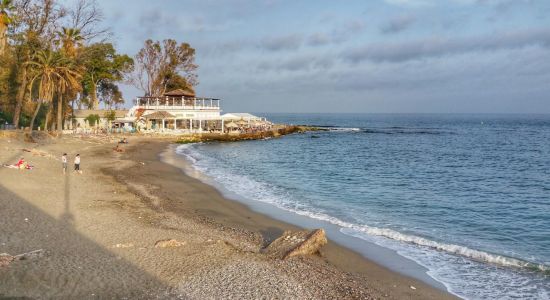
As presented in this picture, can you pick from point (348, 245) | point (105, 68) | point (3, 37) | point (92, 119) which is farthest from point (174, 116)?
point (348, 245)

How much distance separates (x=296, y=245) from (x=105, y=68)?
6228 centimetres

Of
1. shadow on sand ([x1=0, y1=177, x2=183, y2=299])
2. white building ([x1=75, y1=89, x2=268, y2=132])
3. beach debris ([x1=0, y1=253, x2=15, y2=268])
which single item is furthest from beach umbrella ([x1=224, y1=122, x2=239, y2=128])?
beach debris ([x1=0, y1=253, x2=15, y2=268])

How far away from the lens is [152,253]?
11547 mm

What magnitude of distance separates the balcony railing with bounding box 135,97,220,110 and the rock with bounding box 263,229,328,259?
5083cm

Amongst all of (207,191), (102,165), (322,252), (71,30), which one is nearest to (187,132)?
(71,30)

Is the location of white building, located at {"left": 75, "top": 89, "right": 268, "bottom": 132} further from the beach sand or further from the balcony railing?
the beach sand

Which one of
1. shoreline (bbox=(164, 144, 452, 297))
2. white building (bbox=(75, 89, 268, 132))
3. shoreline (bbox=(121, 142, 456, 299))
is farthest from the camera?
→ white building (bbox=(75, 89, 268, 132))

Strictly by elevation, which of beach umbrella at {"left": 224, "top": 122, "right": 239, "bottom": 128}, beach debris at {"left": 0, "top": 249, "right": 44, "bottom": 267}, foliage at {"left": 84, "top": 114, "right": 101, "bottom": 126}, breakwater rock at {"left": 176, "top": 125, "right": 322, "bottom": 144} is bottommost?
beach debris at {"left": 0, "top": 249, "right": 44, "bottom": 267}

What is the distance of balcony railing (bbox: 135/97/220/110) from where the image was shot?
61406 mm

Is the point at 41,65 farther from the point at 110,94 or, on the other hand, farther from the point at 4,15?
the point at 110,94

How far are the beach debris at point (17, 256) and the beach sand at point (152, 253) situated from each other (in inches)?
4.6

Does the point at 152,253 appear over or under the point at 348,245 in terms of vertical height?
over

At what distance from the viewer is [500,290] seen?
34.7ft

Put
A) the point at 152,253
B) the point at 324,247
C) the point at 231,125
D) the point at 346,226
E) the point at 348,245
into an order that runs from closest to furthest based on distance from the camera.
Result: the point at 152,253 < the point at 324,247 < the point at 348,245 < the point at 346,226 < the point at 231,125
